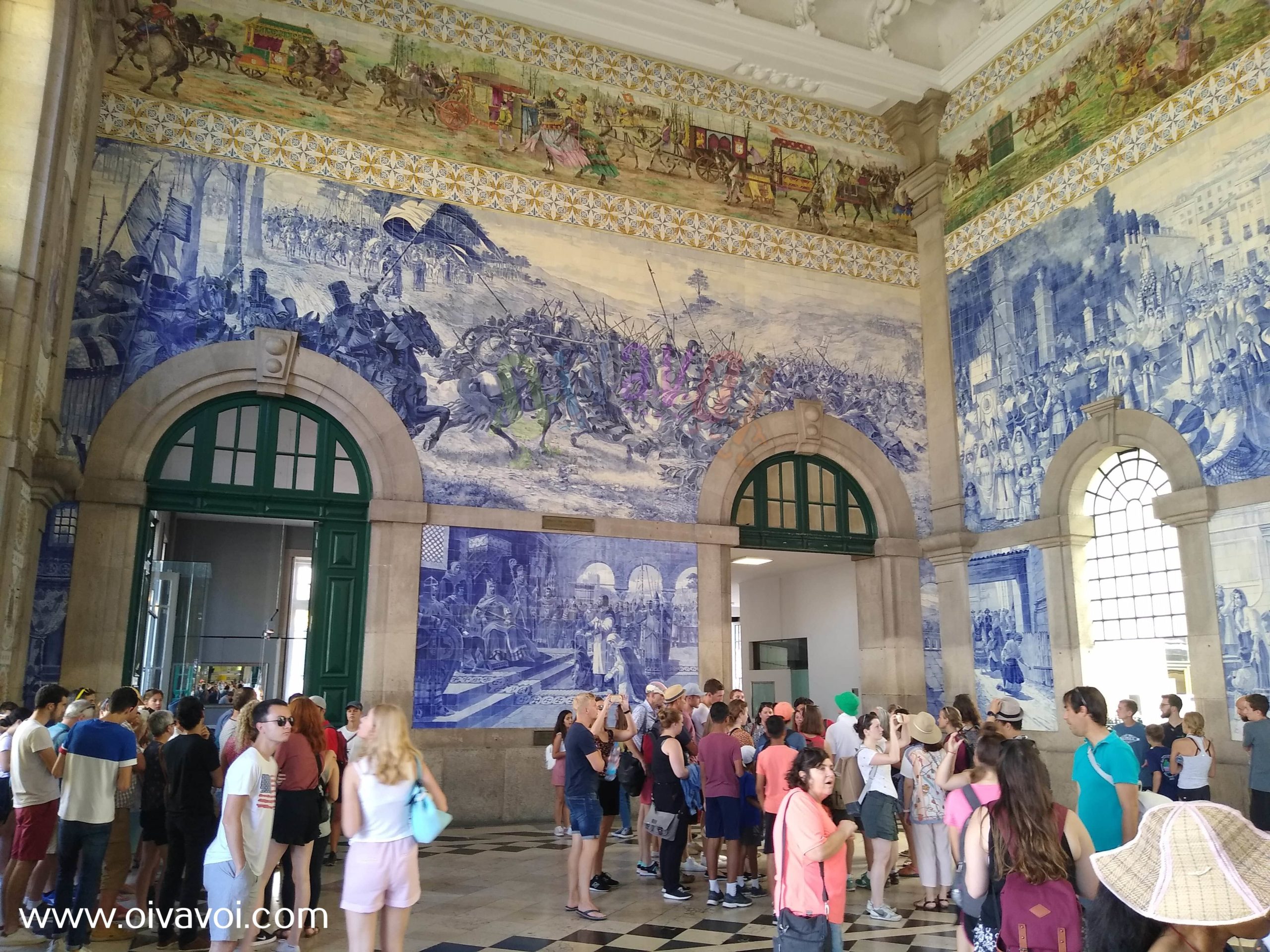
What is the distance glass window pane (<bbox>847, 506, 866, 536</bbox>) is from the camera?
609 inches

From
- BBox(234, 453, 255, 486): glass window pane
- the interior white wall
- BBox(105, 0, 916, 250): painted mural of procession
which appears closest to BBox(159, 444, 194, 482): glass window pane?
BBox(234, 453, 255, 486): glass window pane

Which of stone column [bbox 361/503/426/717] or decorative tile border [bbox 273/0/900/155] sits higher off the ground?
decorative tile border [bbox 273/0/900/155]

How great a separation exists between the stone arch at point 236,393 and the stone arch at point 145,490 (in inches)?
0.5

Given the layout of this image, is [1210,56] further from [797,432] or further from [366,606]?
[366,606]

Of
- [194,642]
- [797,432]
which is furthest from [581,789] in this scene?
[194,642]

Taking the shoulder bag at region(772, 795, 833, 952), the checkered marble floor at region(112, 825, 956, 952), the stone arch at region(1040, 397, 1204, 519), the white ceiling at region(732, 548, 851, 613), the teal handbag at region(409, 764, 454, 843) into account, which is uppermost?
the stone arch at region(1040, 397, 1204, 519)

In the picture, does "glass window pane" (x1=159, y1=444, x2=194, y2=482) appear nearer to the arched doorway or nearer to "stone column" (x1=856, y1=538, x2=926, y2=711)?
the arched doorway

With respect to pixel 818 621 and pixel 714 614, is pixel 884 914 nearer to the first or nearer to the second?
pixel 714 614

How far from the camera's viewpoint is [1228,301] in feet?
37.8

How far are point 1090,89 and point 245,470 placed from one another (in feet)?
42.0

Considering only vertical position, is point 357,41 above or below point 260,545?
above

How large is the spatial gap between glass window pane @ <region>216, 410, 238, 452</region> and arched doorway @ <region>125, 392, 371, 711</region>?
0.01 meters

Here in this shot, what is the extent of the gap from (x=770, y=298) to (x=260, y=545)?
10793 mm

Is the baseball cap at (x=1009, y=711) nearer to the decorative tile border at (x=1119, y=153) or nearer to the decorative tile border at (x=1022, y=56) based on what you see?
the decorative tile border at (x=1119, y=153)
